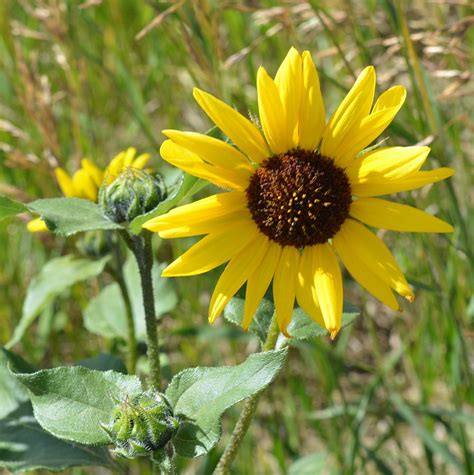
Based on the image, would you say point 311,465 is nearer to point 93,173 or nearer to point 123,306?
point 123,306

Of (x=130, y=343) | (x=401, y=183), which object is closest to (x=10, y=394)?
(x=130, y=343)

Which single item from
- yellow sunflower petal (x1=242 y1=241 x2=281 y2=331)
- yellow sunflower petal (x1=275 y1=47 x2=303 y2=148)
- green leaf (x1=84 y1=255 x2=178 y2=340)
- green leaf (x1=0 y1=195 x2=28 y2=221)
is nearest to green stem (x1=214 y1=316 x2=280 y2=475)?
yellow sunflower petal (x1=242 y1=241 x2=281 y2=331)

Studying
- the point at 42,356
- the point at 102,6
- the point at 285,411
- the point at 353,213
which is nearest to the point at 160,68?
the point at 102,6

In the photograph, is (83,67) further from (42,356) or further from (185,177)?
(185,177)

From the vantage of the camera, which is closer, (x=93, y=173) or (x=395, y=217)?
(x=395, y=217)

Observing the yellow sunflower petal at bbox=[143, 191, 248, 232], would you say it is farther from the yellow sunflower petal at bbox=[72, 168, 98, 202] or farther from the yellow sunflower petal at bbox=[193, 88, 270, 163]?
the yellow sunflower petal at bbox=[72, 168, 98, 202]

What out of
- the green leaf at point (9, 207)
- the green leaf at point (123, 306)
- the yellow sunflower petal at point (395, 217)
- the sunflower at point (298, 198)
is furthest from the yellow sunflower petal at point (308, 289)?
the green leaf at point (123, 306)
